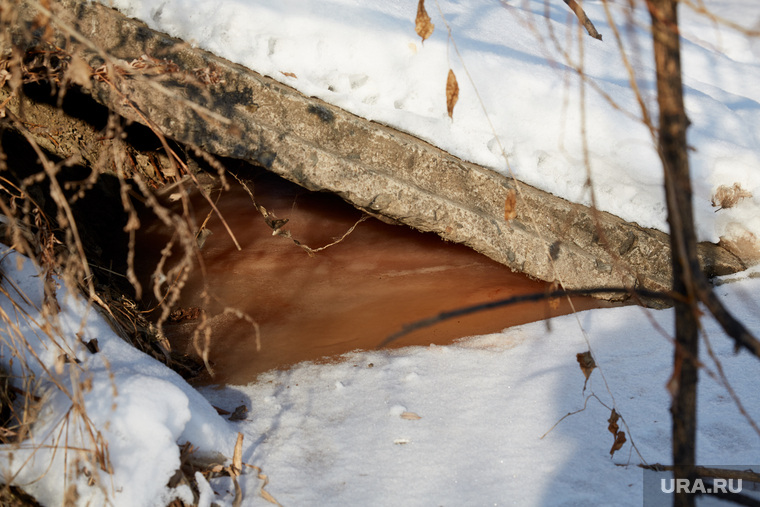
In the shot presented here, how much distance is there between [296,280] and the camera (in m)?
3.07

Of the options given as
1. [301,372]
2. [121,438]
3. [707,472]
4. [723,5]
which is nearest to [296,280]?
[301,372]

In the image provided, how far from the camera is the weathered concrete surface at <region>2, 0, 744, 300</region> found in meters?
2.77

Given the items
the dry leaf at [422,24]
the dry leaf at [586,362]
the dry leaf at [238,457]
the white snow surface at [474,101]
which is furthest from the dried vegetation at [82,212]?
the dry leaf at [586,362]

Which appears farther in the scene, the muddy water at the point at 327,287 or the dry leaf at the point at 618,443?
the muddy water at the point at 327,287

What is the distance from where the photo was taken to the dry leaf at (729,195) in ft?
8.93

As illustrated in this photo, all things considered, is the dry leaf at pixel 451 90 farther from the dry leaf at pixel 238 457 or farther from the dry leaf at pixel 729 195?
the dry leaf at pixel 729 195

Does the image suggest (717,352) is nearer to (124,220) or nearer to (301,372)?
(301,372)

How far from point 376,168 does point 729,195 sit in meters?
1.68

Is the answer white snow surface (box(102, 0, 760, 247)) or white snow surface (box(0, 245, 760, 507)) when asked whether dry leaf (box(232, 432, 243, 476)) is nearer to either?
white snow surface (box(0, 245, 760, 507))

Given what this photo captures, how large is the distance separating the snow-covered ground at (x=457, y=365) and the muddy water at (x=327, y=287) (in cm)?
16

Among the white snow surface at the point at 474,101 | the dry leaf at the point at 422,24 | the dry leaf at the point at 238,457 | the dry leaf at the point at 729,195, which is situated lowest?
the dry leaf at the point at 238,457

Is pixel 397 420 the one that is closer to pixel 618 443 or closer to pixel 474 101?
pixel 618 443

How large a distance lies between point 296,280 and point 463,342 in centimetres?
99

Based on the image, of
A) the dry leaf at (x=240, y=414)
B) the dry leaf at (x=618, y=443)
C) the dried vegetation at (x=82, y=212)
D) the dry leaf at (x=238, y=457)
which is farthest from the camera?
the dry leaf at (x=240, y=414)
